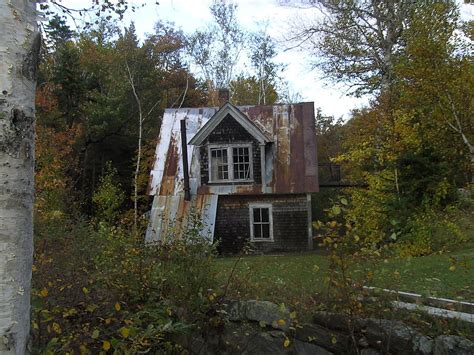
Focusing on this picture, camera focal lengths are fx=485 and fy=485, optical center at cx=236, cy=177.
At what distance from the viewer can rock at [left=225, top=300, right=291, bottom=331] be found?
15.7 ft

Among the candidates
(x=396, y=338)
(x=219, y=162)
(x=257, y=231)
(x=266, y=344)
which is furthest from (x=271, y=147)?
(x=396, y=338)

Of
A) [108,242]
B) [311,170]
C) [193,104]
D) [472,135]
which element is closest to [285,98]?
[193,104]

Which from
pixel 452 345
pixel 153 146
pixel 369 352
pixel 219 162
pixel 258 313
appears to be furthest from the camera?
pixel 153 146

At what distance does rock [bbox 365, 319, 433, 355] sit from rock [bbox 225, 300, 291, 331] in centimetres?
80

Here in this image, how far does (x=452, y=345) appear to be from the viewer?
402 cm

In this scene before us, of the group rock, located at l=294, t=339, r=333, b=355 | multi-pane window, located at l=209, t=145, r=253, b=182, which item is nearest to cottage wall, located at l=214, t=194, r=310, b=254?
multi-pane window, located at l=209, t=145, r=253, b=182

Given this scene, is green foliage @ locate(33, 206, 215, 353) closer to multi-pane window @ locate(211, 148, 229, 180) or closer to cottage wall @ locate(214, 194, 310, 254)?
cottage wall @ locate(214, 194, 310, 254)

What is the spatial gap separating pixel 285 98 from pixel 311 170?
21.1 metres

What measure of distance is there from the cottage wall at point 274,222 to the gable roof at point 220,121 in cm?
226

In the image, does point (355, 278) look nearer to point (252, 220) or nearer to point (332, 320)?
point (332, 320)

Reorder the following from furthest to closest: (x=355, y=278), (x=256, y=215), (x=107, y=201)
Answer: (x=107, y=201) < (x=256, y=215) < (x=355, y=278)

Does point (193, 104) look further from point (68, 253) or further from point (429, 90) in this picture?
point (68, 253)

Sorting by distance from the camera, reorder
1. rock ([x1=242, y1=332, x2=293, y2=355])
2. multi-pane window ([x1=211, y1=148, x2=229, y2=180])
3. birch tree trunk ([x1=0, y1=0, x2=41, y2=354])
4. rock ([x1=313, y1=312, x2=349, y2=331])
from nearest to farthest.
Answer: birch tree trunk ([x1=0, y1=0, x2=41, y2=354]), rock ([x1=313, y1=312, x2=349, y2=331]), rock ([x1=242, y1=332, x2=293, y2=355]), multi-pane window ([x1=211, y1=148, x2=229, y2=180])

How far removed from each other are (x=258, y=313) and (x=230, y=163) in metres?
13.6
